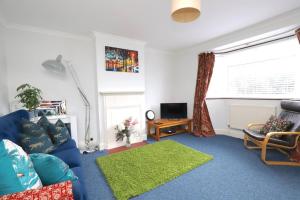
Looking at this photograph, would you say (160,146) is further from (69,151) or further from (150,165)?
(69,151)

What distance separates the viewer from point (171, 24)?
8.83 ft

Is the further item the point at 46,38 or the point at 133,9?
the point at 46,38

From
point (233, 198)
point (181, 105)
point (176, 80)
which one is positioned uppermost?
point (176, 80)

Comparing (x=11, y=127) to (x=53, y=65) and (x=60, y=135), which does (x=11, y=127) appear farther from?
(x=53, y=65)

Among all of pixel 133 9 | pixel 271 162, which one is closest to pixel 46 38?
pixel 133 9

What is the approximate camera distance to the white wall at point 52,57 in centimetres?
260

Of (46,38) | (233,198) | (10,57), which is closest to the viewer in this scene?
(233,198)

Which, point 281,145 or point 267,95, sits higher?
point 267,95

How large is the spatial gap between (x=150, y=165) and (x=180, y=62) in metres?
3.22

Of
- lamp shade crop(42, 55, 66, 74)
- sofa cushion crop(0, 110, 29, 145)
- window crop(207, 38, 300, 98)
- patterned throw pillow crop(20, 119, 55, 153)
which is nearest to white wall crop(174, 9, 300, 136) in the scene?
window crop(207, 38, 300, 98)

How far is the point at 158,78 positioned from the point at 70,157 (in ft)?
10.4

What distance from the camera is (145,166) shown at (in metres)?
2.33

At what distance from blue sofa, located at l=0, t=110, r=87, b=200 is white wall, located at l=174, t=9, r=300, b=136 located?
10.9 ft

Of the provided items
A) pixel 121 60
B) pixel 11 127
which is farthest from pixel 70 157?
pixel 121 60
